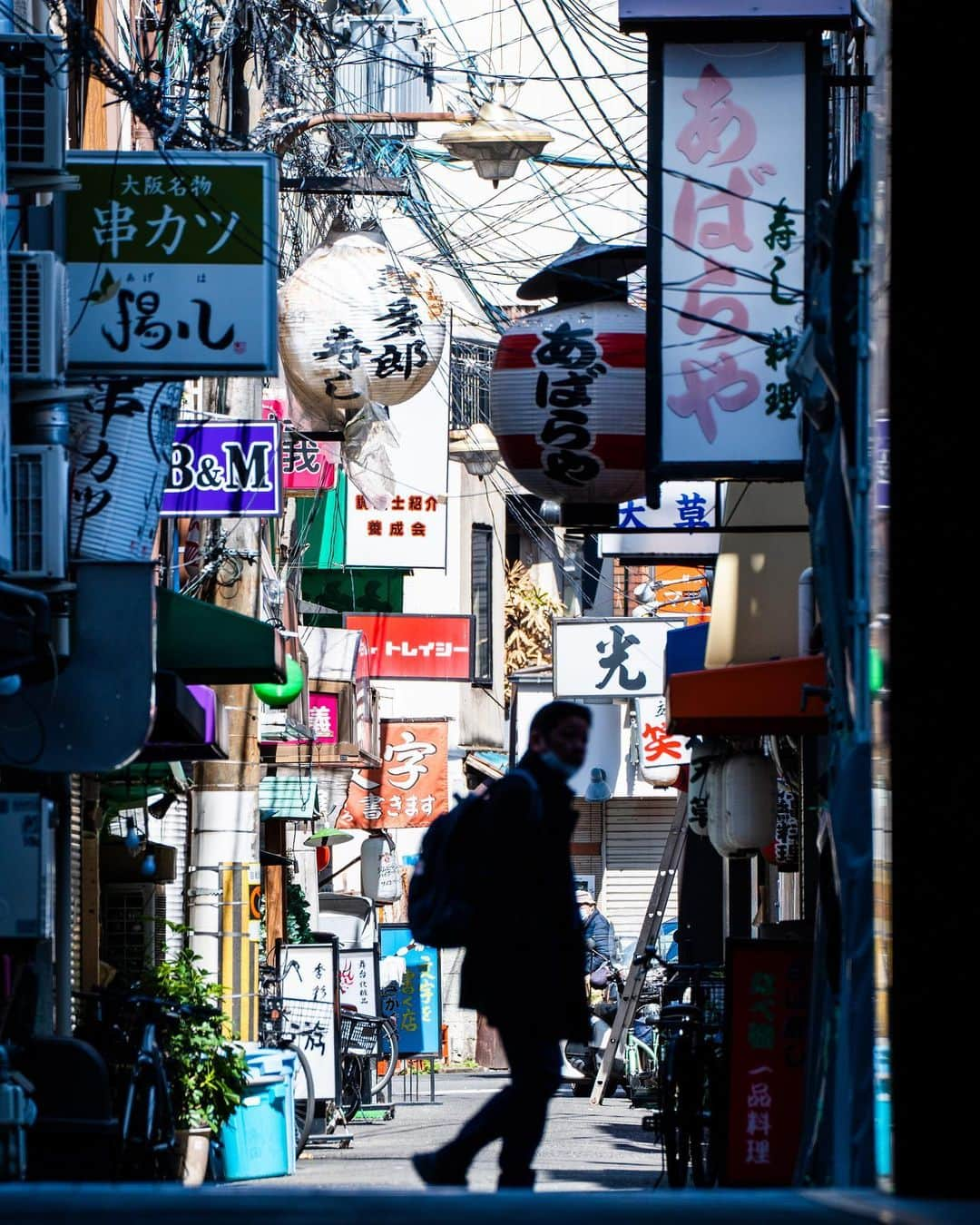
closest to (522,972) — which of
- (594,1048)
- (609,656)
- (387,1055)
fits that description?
(387,1055)

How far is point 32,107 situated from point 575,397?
3.62 meters

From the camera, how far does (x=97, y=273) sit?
438 inches

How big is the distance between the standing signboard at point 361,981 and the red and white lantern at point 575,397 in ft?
40.9

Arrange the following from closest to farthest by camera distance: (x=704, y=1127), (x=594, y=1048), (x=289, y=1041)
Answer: (x=704, y=1127) → (x=289, y=1041) → (x=594, y=1048)

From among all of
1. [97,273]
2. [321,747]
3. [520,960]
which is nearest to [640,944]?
[321,747]

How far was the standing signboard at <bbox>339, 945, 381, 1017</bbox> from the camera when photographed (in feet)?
78.9

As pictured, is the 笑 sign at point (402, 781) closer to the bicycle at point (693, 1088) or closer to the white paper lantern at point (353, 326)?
the bicycle at point (693, 1088)

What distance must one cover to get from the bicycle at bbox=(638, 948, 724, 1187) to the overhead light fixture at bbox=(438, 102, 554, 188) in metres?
6.74

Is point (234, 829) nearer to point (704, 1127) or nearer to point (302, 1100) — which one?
point (302, 1100)

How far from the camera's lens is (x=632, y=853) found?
4247 centimetres

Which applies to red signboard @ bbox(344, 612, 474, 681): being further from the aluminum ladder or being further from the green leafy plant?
the green leafy plant

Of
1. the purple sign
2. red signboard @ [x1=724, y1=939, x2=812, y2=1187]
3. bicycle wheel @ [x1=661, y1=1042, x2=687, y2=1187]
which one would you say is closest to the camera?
red signboard @ [x1=724, y1=939, x2=812, y2=1187]

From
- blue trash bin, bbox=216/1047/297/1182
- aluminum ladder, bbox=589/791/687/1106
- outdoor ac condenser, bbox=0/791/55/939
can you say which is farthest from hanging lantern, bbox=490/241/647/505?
aluminum ladder, bbox=589/791/687/1106

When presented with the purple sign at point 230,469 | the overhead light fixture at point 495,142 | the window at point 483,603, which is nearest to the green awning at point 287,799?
the purple sign at point 230,469
